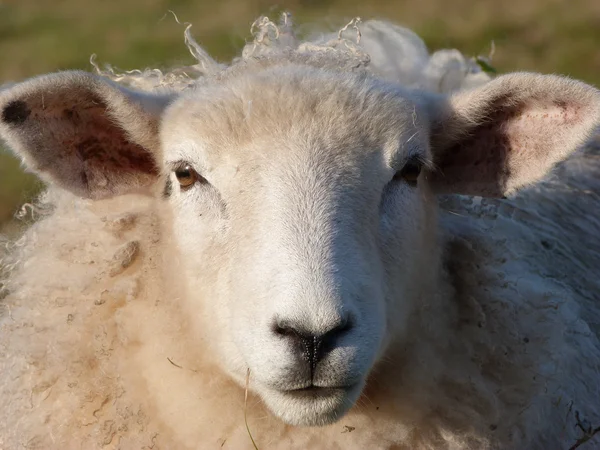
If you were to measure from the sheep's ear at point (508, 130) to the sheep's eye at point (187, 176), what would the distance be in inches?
34.1

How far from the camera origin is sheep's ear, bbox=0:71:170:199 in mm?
2760

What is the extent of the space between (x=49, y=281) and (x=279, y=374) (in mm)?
1250

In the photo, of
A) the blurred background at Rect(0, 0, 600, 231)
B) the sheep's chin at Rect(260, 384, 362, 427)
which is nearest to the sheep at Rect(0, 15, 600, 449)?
the sheep's chin at Rect(260, 384, 362, 427)

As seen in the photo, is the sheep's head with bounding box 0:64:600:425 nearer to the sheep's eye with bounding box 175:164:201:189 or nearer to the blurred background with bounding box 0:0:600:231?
the sheep's eye with bounding box 175:164:201:189

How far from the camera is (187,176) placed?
2.86 m

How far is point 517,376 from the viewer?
310cm

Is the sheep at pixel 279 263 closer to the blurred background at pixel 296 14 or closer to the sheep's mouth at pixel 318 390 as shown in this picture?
the sheep's mouth at pixel 318 390

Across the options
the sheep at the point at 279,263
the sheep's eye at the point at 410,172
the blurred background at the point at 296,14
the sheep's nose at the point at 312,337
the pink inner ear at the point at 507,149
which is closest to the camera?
the sheep's nose at the point at 312,337

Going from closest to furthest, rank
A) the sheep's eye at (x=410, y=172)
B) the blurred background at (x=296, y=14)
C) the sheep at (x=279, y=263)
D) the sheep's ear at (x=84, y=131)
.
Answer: the sheep at (x=279, y=263) → the sheep's ear at (x=84, y=131) → the sheep's eye at (x=410, y=172) → the blurred background at (x=296, y=14)

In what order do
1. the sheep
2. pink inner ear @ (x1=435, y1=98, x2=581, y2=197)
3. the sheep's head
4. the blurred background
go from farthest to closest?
the blurred background, pink inner ear @ (x1=435, y1=98, x2=581, y2=197), the sheep, the sheep's head

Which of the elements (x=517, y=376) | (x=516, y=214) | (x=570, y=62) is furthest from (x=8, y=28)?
(x=517, y=376)

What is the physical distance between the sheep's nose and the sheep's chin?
0.37 feet

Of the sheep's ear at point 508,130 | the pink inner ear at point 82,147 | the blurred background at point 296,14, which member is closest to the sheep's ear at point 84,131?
the pink inner ear at point 82,147

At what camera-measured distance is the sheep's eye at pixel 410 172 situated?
9.48 ft
